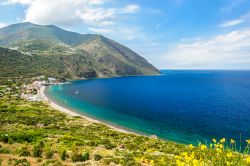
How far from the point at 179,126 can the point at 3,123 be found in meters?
55.5

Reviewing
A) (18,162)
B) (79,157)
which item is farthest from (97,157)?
(18,162)

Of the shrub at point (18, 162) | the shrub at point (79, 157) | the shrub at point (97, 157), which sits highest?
the shrub at point (18, 162)

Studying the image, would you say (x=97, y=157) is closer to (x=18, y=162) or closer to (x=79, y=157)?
(x=79, y=157)

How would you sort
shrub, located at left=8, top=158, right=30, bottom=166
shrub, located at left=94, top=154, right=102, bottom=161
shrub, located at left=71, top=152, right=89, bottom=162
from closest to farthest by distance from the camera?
shrub, located at left=8, top=158, right=30, bottom=166
shrub, located at left=71, top=152, right=89, bottom=162
shrub, located at left=94, top=154, right=102, bottom=161

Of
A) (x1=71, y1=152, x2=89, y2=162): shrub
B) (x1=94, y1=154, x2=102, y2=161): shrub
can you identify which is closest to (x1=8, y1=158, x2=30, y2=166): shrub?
(x1=71, y1=152, x2=89, y2=162): shrub

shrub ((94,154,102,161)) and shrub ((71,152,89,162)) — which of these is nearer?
shrub ((71,152,89,162))

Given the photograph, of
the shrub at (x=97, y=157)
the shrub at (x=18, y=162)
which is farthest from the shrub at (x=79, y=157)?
the shrub at (x=18, y=162)

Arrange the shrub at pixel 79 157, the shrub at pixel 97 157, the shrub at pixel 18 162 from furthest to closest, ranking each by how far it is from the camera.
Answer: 1. the shrub at pixel 97 157
2. the shrub at pixel 79 157
3. the shrub at pixel 18 162

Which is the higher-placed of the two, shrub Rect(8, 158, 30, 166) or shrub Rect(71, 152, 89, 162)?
shrub Rect(8, 158, 30, 166)

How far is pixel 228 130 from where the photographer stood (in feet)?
260

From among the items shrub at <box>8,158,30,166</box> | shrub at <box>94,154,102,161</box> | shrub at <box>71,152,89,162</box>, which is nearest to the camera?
shrub at <box>8,158,30,166</box>

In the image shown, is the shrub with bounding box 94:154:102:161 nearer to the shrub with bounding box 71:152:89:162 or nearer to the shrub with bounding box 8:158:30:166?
the shrub with bounding box 71:152:89:162

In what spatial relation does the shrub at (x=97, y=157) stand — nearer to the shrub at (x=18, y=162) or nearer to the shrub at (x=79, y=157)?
the shrub at (x=79, y=157)

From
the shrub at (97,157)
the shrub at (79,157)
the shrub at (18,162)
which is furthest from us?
the shrub at (97,157)
